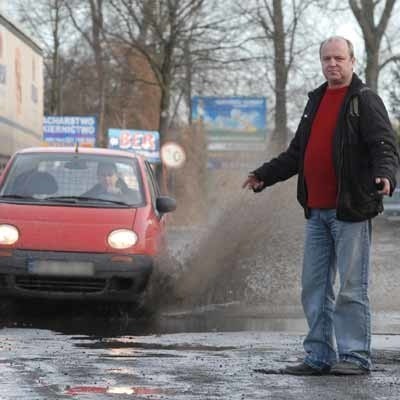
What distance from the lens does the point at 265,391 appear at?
613cm

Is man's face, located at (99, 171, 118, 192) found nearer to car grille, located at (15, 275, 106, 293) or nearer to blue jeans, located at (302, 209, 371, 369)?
car grille, located at (15, 275, 106, 293)

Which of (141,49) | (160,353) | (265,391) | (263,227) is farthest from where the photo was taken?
(141,49)

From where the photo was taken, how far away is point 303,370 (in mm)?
6891

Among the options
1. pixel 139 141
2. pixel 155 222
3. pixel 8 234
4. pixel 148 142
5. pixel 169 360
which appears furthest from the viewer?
pixel 139 141

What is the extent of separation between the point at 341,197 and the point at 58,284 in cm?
405

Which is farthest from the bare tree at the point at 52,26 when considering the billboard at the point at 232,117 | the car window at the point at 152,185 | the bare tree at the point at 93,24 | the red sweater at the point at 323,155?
the red sweater at the point at 323,155

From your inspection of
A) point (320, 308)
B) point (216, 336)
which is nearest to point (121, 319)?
point (216, 336)

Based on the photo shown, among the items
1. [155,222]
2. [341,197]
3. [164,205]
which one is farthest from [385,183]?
[164,205]

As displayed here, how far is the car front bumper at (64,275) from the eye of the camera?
10328mm

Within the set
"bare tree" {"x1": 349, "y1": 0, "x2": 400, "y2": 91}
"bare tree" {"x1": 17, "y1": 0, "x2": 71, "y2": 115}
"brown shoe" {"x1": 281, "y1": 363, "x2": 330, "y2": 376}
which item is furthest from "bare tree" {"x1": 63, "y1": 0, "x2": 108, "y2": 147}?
"brown shoe" {"x1": 281, "y1": 363, "x2": 330, "y2": 376}

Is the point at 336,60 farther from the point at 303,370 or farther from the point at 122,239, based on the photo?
the point at 122,239

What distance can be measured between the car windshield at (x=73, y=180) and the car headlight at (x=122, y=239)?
627mm

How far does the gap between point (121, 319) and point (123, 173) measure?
1749mm

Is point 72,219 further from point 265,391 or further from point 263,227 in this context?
point 265,391
